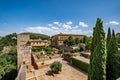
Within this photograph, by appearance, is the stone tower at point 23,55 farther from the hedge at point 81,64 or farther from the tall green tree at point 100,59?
the tall green tree at point 100,59

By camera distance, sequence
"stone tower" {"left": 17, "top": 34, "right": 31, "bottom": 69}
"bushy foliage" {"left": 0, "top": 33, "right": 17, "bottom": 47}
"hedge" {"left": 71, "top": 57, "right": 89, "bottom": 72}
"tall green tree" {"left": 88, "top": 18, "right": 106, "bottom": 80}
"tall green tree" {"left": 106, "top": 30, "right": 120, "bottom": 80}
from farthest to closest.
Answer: "bushy foliage" {"left": 0, "top": 33, "right": 17, "bottom": 47}
"stone tower" {"left": 17, "top": 34, "right": 31, "bottom": 69}
"hedge" {"left": 71, "top": 57, "right": 89, "bottom": 72}
"tall green tree" {"left": 106, "top": 30, "right": 120, "bottom": 80}
"tall green tree" {"left": 88, "top": 18, "right": 106, "bottom": 80}

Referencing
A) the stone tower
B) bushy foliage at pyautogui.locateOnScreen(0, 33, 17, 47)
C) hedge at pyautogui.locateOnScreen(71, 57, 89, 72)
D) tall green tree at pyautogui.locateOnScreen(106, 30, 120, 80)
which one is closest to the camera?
tall green tree at pyautogui.locateOnScreen(106, 30, 120, 80)

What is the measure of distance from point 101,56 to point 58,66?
8018 millimetres

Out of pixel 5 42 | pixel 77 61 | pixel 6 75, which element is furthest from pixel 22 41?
pixel 5 42

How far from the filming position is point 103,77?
817cm

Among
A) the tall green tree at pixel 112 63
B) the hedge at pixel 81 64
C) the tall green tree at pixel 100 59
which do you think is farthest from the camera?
the hedge at pixel 81 64

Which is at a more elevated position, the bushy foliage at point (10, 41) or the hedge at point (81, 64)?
the bushy foliage at point (10, 41)

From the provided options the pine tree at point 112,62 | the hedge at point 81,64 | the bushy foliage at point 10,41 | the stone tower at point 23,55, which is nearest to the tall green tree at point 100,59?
the pine tree at point 112,62

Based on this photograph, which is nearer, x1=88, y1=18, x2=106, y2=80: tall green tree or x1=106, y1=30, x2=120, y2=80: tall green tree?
x1=88, y1=18, x2=106, y2=80: tall green tree

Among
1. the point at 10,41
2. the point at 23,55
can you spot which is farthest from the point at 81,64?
the point at 10,41

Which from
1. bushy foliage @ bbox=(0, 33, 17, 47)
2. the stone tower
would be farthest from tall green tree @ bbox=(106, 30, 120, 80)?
bushy foliage @ bbox=(0, 33, 17, 47)

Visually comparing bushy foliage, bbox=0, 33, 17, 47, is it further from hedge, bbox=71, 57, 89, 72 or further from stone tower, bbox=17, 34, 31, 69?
hedge, bbox=71, 57, 89, 72

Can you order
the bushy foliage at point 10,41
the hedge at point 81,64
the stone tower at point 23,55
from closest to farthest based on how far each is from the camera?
the hedge at point 81,64 → the stone tower at point 23,55 → the bushy foliage at point 10,41

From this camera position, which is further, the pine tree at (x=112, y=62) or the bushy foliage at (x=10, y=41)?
the bushy foliage at (x=10, y=41)
